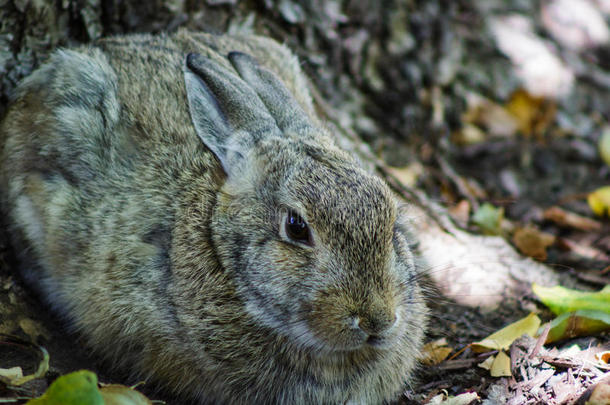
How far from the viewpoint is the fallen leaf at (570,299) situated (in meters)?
4.85

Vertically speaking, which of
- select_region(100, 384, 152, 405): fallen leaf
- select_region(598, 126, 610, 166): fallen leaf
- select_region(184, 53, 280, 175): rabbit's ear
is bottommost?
select_region(100, 384, 152, 405): fallen leaf

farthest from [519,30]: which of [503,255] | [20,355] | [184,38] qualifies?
[20,355]

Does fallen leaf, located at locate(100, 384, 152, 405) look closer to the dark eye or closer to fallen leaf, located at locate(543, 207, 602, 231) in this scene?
the dark eye

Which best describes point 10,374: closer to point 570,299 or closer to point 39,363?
point 39,363

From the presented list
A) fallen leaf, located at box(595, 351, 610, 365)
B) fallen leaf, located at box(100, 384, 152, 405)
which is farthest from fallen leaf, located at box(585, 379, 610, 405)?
fallen leaf, located at box(100, 384, 152, 405)

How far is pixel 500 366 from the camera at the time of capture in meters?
4.68

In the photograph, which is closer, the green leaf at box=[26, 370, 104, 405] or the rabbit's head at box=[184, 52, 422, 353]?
the green leaf at box=[26, 370, 104, 405]

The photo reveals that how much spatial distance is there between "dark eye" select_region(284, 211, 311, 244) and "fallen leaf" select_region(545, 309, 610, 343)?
6.67ft

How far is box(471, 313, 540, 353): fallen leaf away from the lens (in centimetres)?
493

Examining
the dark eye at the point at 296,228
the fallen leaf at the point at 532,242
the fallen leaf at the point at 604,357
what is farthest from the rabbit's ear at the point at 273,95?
the fallen leaf at the point at 532,242

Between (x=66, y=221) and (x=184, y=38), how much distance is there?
182 cm

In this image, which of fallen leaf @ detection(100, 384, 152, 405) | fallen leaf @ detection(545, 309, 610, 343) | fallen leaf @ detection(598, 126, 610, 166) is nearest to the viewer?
fallen leaf @ detection(100, 384, 152, 405)

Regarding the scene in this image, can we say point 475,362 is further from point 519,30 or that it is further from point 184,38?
point 519,30

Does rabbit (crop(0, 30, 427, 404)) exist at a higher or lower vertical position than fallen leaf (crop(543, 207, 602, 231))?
higher
